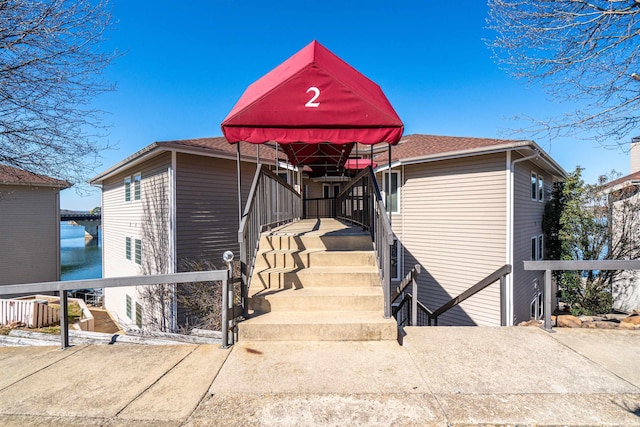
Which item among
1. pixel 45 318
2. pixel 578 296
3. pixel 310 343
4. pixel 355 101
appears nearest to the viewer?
pixel 310 343

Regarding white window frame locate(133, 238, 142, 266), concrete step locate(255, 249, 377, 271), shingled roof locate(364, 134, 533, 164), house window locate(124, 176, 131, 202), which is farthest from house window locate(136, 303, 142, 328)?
shingled roof locate(364, 134, 533, 164)

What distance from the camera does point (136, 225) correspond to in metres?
11.3

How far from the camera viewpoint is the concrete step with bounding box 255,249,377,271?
14.4ft

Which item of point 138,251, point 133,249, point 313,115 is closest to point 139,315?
point 138,251

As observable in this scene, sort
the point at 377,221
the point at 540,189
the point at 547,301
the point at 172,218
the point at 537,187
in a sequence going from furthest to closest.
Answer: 1. the point at 540,189
2. the point at 537,187
3. the point at 172,218
4. the point at 377,221
5. the point at 547,301

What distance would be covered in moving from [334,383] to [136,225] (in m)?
11.6

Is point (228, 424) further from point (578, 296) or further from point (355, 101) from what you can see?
point (578, 296)

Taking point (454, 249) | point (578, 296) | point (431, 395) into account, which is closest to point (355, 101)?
point (431, 395)

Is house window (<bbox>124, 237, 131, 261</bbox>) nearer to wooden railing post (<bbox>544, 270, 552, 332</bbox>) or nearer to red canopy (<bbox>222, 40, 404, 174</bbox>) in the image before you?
red canopy (<bbox>222, 40, 404, 174</bbox>)

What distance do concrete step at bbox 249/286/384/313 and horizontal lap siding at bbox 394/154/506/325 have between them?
24.6ft

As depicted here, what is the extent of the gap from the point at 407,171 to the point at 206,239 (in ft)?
26.2

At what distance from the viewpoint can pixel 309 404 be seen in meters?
2.19

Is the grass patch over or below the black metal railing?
below

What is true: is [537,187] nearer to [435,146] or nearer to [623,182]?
[623,182]
